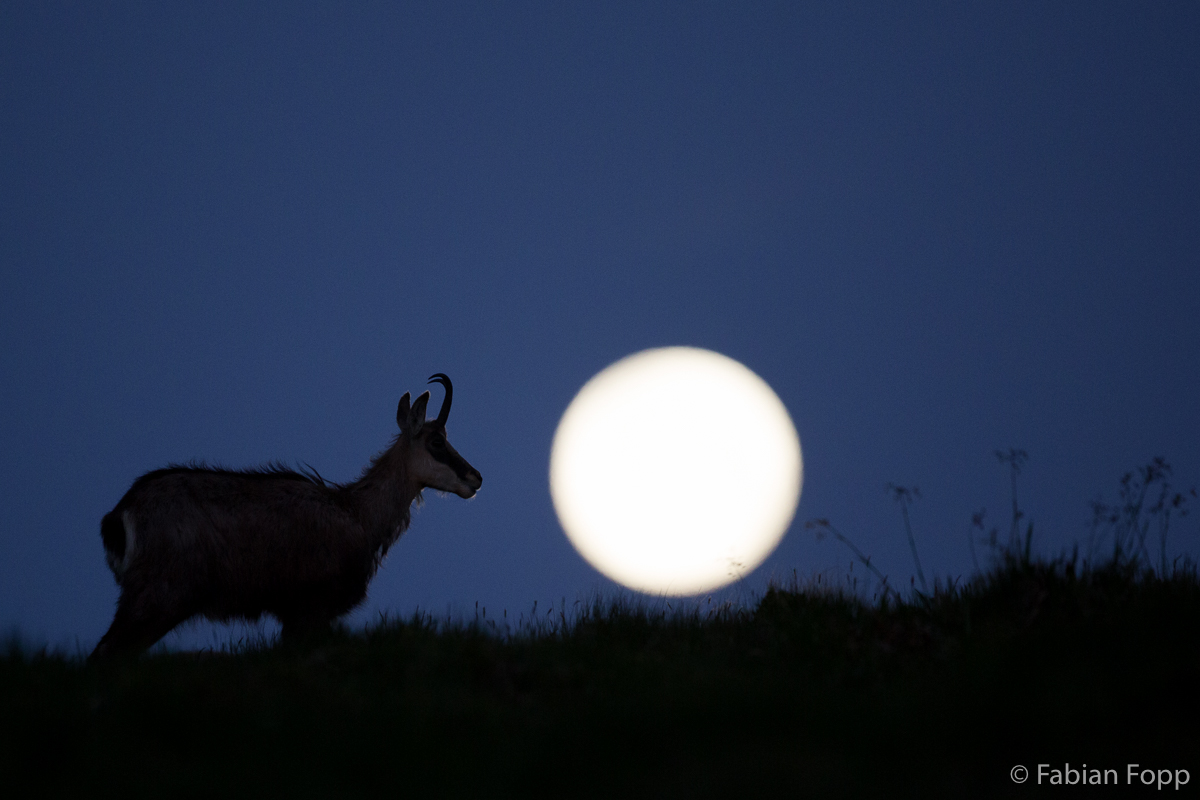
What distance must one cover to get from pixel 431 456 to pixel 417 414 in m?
0.54

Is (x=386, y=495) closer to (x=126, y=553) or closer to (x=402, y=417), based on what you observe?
(x=402, y=417)

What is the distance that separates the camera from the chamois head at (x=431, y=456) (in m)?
9.98

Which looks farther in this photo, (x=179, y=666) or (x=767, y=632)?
(x=767, y=632)

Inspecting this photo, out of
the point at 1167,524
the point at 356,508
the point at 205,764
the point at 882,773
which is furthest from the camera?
the point at 356,508

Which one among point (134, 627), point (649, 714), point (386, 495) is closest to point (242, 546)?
point (134, 627)

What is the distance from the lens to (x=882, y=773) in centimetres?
338

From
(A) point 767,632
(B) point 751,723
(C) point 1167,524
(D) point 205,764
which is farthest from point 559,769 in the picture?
(C) point 1167,524

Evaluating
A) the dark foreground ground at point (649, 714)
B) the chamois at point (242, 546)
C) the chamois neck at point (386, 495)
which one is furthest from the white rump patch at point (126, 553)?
the chamois neck at point (386, 495)

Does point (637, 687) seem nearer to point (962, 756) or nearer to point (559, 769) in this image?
point (559, 769)

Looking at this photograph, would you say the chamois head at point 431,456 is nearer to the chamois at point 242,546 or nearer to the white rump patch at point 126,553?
the chamois at point 242,546

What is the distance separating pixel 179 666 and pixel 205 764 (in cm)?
259

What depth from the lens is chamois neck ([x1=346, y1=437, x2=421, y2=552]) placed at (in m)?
9.43

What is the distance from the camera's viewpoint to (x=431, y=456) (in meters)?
10.0

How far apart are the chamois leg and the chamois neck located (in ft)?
7.31
